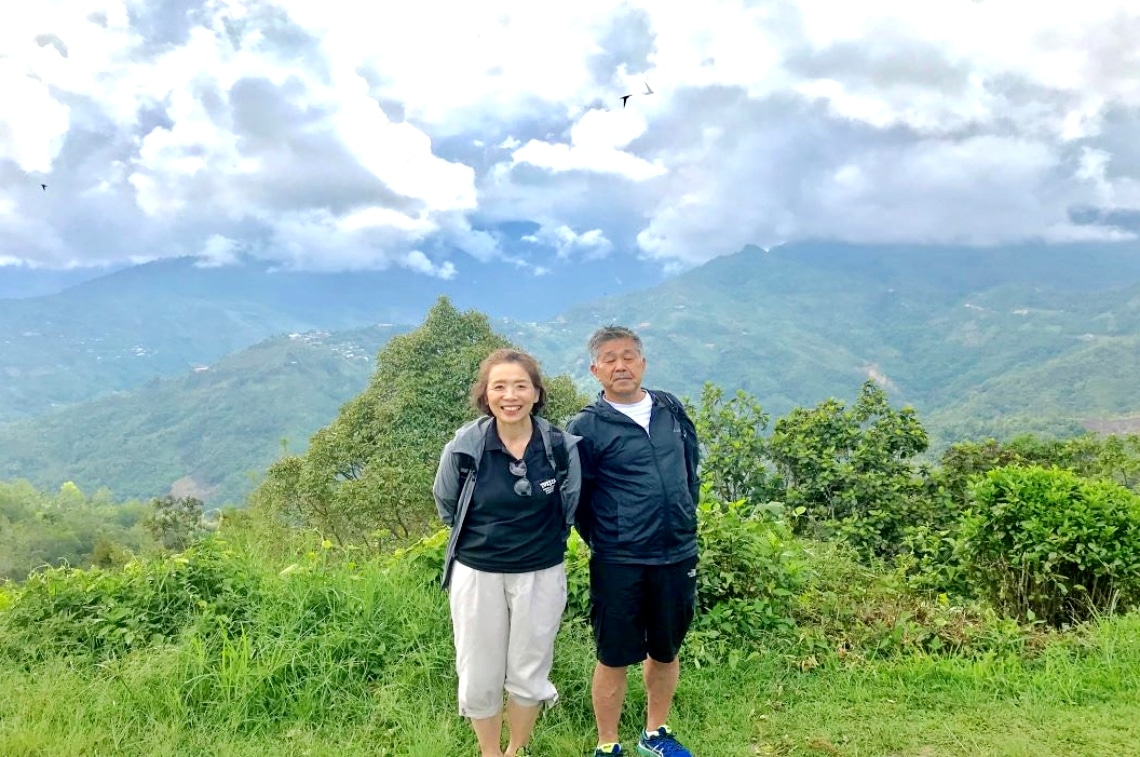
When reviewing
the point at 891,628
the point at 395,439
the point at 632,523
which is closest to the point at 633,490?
the point at 632,523

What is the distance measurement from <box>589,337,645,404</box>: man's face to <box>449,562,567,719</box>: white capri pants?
79 centimetres

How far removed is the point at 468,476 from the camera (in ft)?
9.50

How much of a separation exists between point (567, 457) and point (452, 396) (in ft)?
54.9

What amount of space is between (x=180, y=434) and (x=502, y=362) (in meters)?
178

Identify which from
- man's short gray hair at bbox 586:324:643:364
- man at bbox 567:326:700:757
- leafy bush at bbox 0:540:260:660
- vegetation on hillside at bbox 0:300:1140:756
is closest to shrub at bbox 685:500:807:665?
vegetation on hillside at bbox 0:300:1140:756

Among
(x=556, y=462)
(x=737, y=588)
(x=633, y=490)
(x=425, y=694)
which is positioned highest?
(x=556, y=462)

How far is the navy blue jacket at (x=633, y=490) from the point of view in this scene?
9.75 feet

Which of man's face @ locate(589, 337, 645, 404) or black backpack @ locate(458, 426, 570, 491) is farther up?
man's face @ locate(589, 337, 645, 404)

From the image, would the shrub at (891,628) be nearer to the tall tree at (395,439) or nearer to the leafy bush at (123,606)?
the leafy bush at (123,606)

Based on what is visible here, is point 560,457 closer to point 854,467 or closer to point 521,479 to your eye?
point 521,479

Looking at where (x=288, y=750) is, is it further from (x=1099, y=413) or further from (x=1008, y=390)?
(x=1008, y=390)

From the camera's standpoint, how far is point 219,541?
455 centimetres

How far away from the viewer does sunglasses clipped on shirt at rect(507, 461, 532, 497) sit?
2834mm

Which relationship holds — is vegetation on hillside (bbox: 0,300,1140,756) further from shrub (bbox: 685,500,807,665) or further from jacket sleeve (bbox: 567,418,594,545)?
jacket sleeve (bbox: 567,418,594,545)
